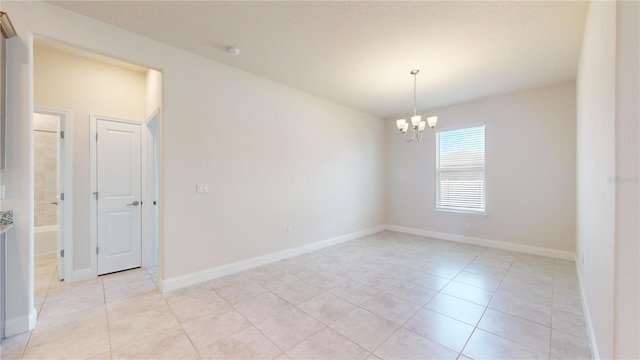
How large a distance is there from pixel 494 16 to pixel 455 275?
286cm

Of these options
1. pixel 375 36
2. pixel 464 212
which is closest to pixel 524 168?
pixel 464 212

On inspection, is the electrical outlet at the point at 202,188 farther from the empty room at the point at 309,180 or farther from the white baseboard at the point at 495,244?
the white baseboard at the point at 495,244

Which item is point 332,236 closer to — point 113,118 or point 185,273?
point 185,273

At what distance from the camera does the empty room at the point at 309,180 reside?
5.84ft

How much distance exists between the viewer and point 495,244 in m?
4.34

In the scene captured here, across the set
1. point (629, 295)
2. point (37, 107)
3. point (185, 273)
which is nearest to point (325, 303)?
point (185, 273)

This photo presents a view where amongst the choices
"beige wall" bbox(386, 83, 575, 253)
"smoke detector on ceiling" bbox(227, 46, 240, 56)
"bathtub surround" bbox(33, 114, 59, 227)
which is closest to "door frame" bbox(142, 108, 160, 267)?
"smoke detector on ceiling" bbox(227, 46, 240, 56)

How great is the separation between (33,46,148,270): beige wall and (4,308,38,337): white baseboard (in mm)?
1205

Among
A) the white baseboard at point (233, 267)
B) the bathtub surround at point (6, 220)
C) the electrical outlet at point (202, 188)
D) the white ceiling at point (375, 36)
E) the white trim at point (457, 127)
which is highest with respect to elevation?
the white ceiling at point (375, 36)

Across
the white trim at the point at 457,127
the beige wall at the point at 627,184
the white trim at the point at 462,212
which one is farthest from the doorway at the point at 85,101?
the white trim at the point at 462,212

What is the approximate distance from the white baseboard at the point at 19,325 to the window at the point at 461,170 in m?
5.77

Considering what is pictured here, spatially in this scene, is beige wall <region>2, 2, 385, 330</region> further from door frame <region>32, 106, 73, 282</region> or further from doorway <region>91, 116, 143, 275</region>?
doorway <region>91, 116, 143, 275</region>

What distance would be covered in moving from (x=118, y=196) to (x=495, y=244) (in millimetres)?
6083

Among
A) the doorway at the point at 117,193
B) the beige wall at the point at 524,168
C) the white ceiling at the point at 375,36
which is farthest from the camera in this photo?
the beige wall at the point at 524,168
